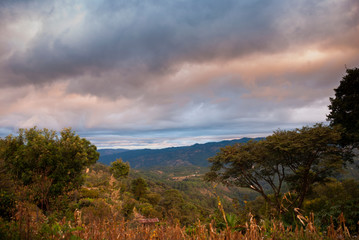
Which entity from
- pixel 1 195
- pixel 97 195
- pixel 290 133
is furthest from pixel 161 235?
pixel 97 195

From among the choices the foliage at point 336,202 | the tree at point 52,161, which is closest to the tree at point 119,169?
the tree at point 52,161

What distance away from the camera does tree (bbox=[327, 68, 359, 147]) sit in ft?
52.8

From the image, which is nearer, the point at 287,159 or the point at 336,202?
the point at 336,202

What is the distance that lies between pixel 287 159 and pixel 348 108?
22.5ft

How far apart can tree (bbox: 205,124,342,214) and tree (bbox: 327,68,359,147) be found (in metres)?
1.24

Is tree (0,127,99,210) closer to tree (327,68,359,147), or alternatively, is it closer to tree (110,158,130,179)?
tree (110,158,130,179)

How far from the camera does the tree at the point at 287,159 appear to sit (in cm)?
1566

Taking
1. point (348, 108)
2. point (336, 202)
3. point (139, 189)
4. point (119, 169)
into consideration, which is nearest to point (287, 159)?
point (336, 202)

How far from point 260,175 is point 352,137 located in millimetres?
8361

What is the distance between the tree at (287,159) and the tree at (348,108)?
4.07 feet

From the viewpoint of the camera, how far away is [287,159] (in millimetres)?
18047

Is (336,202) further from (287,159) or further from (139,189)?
(139,189)

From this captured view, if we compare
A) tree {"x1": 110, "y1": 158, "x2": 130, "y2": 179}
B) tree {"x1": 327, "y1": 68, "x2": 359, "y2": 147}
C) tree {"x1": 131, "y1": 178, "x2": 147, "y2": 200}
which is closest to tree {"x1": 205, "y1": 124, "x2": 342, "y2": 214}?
tree {"x1": 327, "y1": 68, "x2": 359, "y2": 147}

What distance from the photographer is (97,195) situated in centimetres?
2573
